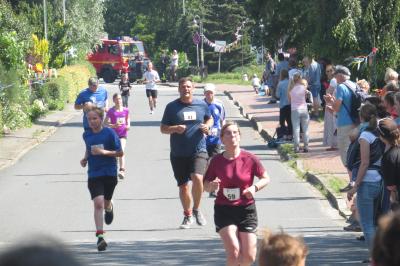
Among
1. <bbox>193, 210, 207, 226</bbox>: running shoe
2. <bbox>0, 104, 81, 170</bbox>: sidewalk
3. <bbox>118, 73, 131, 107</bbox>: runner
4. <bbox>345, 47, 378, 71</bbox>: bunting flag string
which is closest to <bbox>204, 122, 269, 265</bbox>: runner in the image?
<bbox>193, 210, 207, 226</bbox>: running shoe

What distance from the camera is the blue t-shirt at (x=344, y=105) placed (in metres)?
15.0

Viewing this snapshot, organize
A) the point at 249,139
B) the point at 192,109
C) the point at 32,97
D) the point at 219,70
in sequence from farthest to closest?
1. the point at 219,70
2. the point at 32,97
3. the point at 249,139
4. the point at 192,109

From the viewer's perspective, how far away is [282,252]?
366cm

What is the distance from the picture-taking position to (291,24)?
3122 cm

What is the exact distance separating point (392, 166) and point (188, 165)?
4374mm

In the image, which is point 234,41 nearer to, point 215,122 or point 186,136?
point 215,122

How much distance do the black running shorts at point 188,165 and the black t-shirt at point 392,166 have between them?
4176 millimetres

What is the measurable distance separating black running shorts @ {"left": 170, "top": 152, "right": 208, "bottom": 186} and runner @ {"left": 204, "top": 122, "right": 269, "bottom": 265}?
387cm

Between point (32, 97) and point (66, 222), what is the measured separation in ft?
67.2

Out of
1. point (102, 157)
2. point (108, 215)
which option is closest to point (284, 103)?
point (108, 215)

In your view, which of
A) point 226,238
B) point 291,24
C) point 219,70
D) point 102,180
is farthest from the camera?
point 219,70

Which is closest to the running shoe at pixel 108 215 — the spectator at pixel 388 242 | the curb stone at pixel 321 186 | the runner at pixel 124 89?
the curb stone at pixel 321 186

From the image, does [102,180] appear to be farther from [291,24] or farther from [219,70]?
[219,70]

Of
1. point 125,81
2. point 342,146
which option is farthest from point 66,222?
point 125,81
